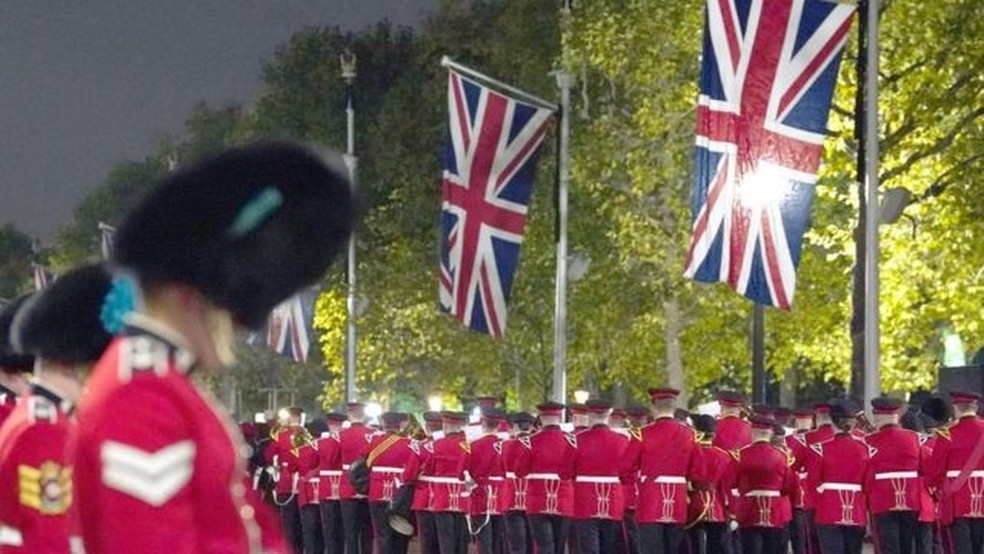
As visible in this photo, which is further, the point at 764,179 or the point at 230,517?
the point at 764,179

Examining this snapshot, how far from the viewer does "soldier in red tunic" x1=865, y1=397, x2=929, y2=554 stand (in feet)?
65.6

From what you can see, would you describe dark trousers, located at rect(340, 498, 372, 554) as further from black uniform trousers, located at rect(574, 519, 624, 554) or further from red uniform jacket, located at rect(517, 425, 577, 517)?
black uniform trousers, located at rect(574, 519, 624, 554)

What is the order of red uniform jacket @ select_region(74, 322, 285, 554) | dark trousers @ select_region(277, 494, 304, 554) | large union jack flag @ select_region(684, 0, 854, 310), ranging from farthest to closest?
dark trousers @ select_region(277, 494, 304, 554) → large union jack flag @ select_region(684, 0, 854, 310) → red uniform jacket @ select_region(74, 322, 285, 554)

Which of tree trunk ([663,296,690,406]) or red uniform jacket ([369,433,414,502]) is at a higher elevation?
tree trunk ([663,296,690,406])

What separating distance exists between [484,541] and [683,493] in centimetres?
438

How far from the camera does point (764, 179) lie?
21.4 meters

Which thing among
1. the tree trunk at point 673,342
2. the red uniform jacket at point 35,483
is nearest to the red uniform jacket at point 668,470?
the red uniform jacket at point 35,483

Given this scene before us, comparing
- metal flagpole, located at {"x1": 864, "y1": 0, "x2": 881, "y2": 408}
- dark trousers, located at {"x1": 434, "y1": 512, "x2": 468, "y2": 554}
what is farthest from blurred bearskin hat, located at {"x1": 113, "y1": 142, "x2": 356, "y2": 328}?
dark trousers, located at {"x1": 434, "y1": 512, "x2": 468, "y2": 554}

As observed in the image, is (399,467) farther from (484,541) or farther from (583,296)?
(583,296)

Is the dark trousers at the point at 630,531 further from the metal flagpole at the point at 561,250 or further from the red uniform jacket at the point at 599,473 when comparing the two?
the metal flagpole at the point at 561,250

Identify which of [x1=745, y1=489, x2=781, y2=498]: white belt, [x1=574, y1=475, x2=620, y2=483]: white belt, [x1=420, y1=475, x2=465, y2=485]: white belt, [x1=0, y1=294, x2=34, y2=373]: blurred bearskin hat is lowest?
[x1=745, y1=489, x2=781, y2=498]: white belt

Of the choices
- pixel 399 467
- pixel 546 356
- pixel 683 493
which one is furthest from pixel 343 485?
pixel 546 356

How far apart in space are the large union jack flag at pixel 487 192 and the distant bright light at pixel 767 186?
287 inches

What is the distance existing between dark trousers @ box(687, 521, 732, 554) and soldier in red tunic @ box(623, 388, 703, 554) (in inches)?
20.1
